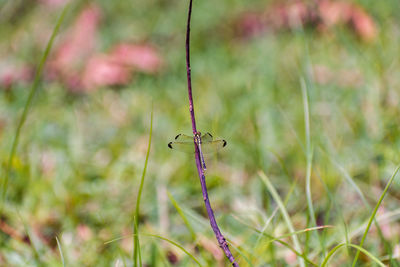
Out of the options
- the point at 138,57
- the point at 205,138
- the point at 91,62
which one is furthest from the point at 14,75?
the point at 205,138

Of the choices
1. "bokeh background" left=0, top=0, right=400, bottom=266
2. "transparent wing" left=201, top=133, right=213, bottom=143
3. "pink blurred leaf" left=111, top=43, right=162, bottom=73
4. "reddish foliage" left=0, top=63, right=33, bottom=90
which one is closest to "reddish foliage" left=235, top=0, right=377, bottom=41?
"bokeh background" left=0, top=0, right=400, bottom=266

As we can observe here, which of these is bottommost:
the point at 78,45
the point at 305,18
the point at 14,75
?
the point at 14,75

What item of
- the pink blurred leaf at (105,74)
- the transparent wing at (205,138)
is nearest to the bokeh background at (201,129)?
the pink blurred leaf at (105,74)

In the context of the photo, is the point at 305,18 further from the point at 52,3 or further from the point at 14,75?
the point at 52,3

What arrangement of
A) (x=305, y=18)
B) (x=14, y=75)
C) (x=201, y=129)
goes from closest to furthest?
(x=201, y=129), (x=14, y=75), (x=305, y=18)

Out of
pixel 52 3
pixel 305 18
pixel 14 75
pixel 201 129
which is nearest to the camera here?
pixel 201 129

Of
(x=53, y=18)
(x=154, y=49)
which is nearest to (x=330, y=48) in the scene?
(x=154, y=49)

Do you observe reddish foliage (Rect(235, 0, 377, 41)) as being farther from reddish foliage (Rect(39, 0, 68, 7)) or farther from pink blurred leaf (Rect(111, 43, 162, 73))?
reddish foliage (Rect(39, 0, 68, 7))

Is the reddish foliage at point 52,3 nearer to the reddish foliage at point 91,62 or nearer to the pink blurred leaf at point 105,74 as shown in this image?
the reddish foliage at point 91,62

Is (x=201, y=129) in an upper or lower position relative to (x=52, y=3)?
lower

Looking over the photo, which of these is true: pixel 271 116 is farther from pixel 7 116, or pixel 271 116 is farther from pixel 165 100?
pixel 7 116
